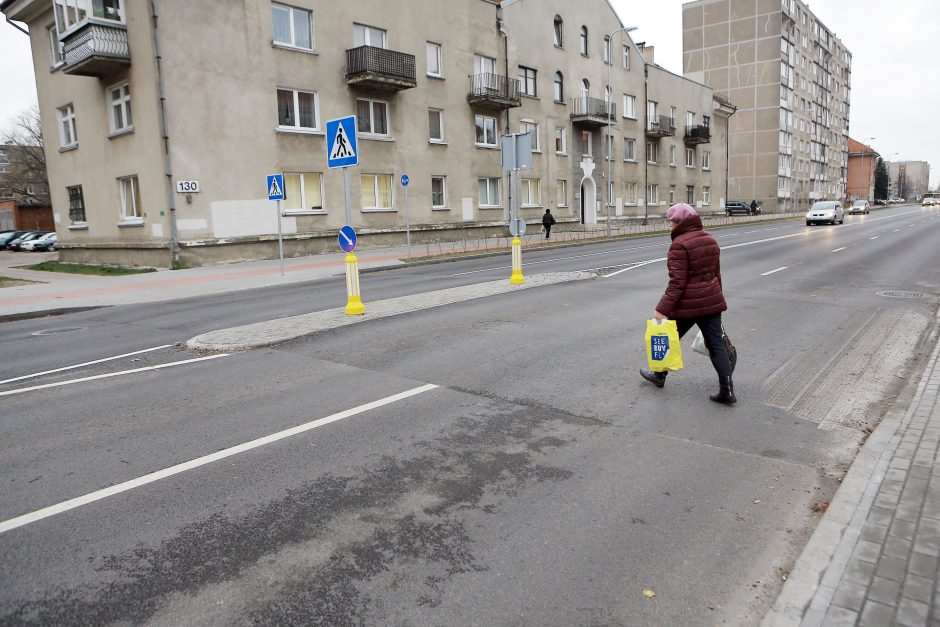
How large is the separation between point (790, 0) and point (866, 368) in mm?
84493

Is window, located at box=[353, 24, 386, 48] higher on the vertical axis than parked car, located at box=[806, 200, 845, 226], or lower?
higher

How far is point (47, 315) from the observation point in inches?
530

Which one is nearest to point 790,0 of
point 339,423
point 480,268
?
point 480,268

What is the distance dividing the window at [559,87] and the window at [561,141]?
1829 mm

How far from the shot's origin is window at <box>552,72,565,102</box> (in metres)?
38.2

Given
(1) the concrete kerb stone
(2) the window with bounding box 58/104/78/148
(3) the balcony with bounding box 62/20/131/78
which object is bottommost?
(1) the concrete kerb stone

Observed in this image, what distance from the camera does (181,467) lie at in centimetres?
448

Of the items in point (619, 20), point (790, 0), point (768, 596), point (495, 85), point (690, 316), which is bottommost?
point (768, 596)

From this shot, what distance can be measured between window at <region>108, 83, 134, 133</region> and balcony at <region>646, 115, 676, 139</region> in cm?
3478

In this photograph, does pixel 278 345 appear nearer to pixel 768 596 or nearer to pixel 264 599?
pixel 264 599

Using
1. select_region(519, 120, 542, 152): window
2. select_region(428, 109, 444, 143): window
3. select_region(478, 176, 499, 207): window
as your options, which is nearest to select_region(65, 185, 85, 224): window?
select_region(428, 109, 444, 143): window

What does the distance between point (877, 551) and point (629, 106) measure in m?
45.7

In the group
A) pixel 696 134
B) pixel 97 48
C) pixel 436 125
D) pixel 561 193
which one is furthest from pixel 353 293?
pixel 696 134

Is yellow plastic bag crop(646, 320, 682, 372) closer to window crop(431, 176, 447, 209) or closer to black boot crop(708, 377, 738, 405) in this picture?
black boot crop(708, 377, 738, 405)
